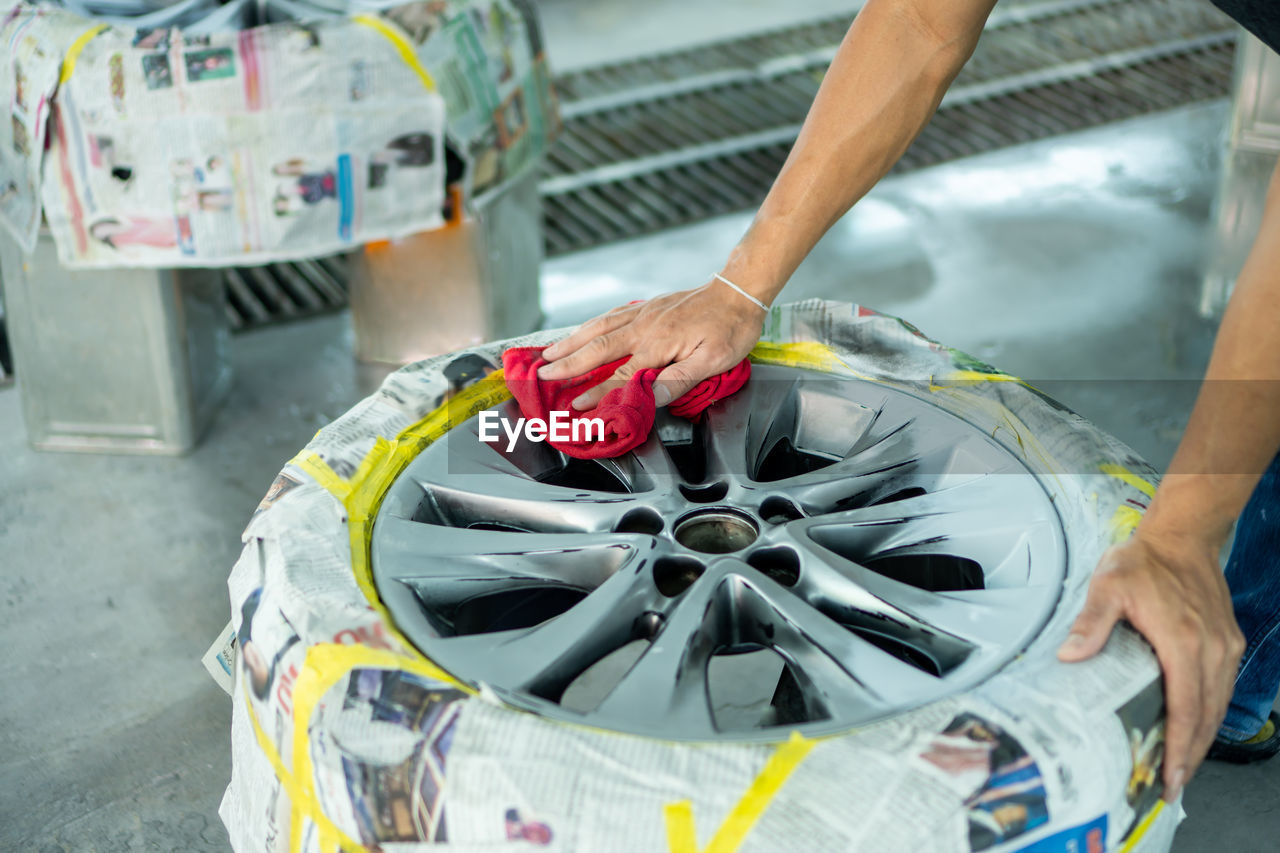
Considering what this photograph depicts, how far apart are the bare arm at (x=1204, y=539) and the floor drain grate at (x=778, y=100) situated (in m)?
1.98

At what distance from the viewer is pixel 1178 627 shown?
0.88 m

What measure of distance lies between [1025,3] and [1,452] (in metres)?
3.48

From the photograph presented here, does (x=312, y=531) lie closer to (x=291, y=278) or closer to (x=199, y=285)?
(x=199, y=285)

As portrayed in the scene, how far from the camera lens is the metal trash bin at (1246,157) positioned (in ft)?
8.83

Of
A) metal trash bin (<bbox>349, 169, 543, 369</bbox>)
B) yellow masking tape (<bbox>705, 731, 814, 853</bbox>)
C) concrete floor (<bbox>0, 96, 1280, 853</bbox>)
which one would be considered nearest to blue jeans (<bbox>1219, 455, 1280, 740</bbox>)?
concrete floor (<bbox>0, 96, 1280, 853</bbox>)

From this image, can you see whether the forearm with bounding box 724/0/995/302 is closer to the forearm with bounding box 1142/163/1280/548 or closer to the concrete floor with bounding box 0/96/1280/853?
the forearm with bounding box 1142/163/1280/548

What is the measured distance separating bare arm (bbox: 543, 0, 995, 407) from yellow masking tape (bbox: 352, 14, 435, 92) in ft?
2.57

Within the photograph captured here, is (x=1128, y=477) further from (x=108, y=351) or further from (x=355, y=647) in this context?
(x=108, y=351)

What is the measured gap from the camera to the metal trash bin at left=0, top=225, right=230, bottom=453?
6.49 ft

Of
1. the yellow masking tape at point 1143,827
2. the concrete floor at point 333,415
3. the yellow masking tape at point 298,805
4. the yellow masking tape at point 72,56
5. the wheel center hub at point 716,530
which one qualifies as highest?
the yellow masking tape at point 72,56

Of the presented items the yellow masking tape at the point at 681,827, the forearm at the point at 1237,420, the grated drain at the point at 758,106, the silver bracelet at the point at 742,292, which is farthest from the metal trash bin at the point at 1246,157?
the yellow masking tape at the point at 681,827

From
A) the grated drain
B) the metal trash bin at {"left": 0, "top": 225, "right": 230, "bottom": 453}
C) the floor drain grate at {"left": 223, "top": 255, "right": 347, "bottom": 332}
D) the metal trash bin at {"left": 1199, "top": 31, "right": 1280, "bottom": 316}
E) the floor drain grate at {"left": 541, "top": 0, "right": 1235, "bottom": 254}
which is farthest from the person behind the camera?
the floor drain grate at {"left": 541, "top": 0, "right": 1235, "bottom": 254}

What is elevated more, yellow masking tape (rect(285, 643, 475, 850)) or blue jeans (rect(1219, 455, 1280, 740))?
yellow masking tape (rect(285, 643, 475, 850))

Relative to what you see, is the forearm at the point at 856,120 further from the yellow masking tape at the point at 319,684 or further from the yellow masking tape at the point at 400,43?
the yellow masking tape at the point at 400,43
